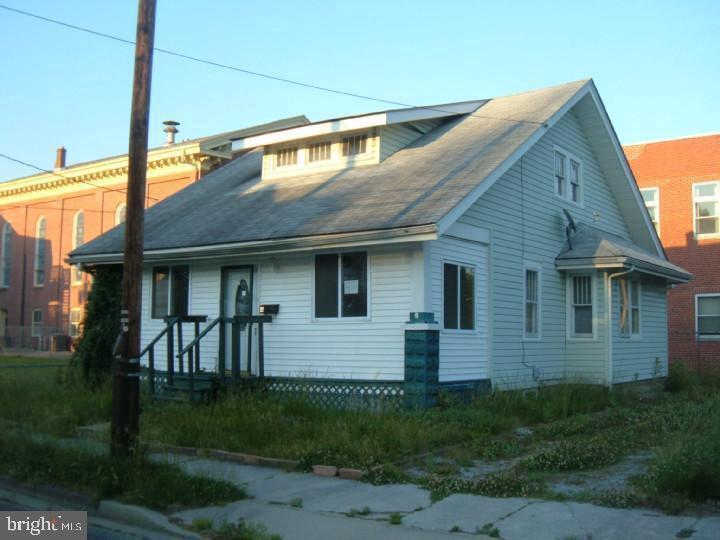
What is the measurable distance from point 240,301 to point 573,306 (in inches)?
310

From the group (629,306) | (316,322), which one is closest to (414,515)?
(316,322)

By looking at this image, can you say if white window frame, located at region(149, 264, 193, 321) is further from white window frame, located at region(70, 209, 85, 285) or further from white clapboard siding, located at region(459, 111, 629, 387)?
white window frame, located at region(70, 209, 85, 285)

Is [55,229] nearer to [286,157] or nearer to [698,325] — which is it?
[286,157]

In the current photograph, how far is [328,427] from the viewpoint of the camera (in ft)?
36.6

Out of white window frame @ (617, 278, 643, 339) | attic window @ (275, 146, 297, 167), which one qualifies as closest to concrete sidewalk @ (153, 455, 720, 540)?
attic window @ (275, 146, 297, 167)

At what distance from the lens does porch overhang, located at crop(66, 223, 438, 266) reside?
12.7 metres

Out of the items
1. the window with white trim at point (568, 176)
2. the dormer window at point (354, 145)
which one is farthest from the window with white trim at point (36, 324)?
the window with white trim at point (568, 176)

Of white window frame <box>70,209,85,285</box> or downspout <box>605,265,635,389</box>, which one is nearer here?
downspout <box>605,265,635,389</box>

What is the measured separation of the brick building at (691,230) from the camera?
28188mm

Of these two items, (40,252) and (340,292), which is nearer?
(340,292)

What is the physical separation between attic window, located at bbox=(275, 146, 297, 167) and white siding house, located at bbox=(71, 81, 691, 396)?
38mm

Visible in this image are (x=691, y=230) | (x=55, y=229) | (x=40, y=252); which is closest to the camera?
(x=691, y=230)

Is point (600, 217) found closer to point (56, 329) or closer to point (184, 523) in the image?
point (184, 523)

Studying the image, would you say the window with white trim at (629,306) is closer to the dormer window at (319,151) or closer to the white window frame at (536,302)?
the white window frame at (536,302)
